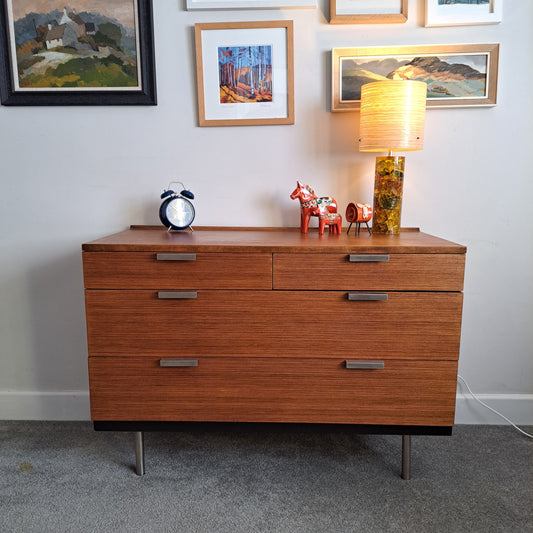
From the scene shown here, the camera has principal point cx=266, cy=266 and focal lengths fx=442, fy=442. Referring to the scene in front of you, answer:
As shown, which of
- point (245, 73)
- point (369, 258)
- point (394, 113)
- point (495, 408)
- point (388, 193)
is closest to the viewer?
point (369, 258)

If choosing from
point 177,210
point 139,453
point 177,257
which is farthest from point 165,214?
point 139,453

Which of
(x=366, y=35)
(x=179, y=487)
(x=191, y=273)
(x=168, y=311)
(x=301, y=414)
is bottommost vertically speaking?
(x=179, y=487)

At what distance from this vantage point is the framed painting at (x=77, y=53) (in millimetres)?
1835

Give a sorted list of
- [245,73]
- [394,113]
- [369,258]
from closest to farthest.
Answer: [369,258]
[394,113]
[245,73]

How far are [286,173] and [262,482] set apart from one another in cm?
124

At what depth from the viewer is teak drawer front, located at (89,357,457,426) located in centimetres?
152

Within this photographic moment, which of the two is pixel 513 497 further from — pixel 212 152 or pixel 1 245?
pixel 1 245

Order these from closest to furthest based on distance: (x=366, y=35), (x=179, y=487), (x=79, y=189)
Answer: (x=179, y=487) → (x=366, y=35) → (x=79, y=189)

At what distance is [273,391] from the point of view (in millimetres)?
1542

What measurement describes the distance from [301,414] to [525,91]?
1589 millimetres

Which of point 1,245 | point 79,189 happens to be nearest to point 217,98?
point 79,189

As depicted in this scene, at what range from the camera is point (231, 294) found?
1.49m

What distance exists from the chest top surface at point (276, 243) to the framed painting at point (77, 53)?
0.66 meters

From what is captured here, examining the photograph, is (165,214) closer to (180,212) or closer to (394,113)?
(180,212)
